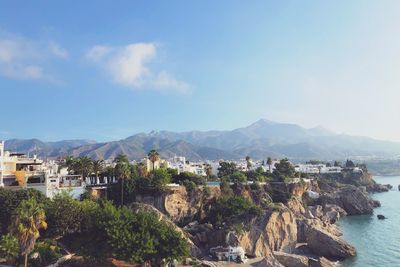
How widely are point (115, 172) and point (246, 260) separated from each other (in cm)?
2574

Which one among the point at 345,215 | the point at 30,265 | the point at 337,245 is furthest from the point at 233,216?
the point at 345,215

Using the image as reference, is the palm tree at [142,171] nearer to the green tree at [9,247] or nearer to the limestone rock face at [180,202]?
the limestone rock face at [180,202]

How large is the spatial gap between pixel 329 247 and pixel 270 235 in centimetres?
799

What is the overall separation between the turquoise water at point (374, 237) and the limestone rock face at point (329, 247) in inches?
52.2

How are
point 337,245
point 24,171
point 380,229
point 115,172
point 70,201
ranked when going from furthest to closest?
point 380,229 → point 115,172 → point 24,171 → point 337,245 → point 70,201

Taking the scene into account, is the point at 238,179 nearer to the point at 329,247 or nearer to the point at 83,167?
the point at 329,247

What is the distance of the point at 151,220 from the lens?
1617 inches

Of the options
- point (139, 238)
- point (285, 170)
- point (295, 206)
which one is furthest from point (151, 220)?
point (285, 170)

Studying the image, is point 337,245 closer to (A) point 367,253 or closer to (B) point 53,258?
(A) point 367,253

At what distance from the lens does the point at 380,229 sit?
75625mm

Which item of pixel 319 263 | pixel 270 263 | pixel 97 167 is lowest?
pixel 319 263

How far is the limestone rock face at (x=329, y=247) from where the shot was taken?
5550 cm

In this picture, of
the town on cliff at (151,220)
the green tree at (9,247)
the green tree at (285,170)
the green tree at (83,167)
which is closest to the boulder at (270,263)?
the town on cliff at (151,220)

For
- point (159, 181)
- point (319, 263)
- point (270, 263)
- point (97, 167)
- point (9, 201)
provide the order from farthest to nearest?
point (97, 167) < point (159, 181) < point (319, 263) < point (9, 201) < point (270, 263)
